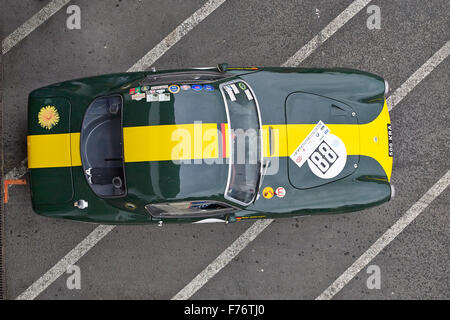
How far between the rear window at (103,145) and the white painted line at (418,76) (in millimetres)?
3855

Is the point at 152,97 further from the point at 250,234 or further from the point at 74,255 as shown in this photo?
the point at 74,255

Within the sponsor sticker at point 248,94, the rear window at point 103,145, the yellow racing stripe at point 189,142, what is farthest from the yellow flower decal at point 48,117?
the sponsor sticker at point 248,94

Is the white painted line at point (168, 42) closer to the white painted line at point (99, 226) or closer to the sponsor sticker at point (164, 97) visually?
the white painted line at point (99, 226)

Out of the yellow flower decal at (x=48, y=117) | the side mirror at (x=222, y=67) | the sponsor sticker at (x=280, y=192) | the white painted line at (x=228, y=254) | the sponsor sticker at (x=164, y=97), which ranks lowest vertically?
the white painted line at (x=228, y=254)

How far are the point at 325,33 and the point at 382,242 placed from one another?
3175 mm

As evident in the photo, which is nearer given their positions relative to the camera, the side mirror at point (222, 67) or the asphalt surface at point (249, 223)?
the side mirror at point (222, 67)

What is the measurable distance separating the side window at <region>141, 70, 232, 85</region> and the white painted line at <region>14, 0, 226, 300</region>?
1040mm

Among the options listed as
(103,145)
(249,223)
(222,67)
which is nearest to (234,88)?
(222,67)

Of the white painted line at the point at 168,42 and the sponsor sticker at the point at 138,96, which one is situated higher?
the white painted line at the point at 168,42

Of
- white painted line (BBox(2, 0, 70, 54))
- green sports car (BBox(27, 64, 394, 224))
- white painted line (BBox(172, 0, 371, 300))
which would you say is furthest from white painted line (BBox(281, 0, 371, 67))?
white painted line (BBox(2, 0, 70, 54))

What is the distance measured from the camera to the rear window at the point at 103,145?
14.1 feet

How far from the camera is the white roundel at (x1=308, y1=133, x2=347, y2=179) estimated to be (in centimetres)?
442

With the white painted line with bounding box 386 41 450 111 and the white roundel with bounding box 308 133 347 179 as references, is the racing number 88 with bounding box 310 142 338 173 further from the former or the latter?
the white painted line with bounding box 386 41 450 111
